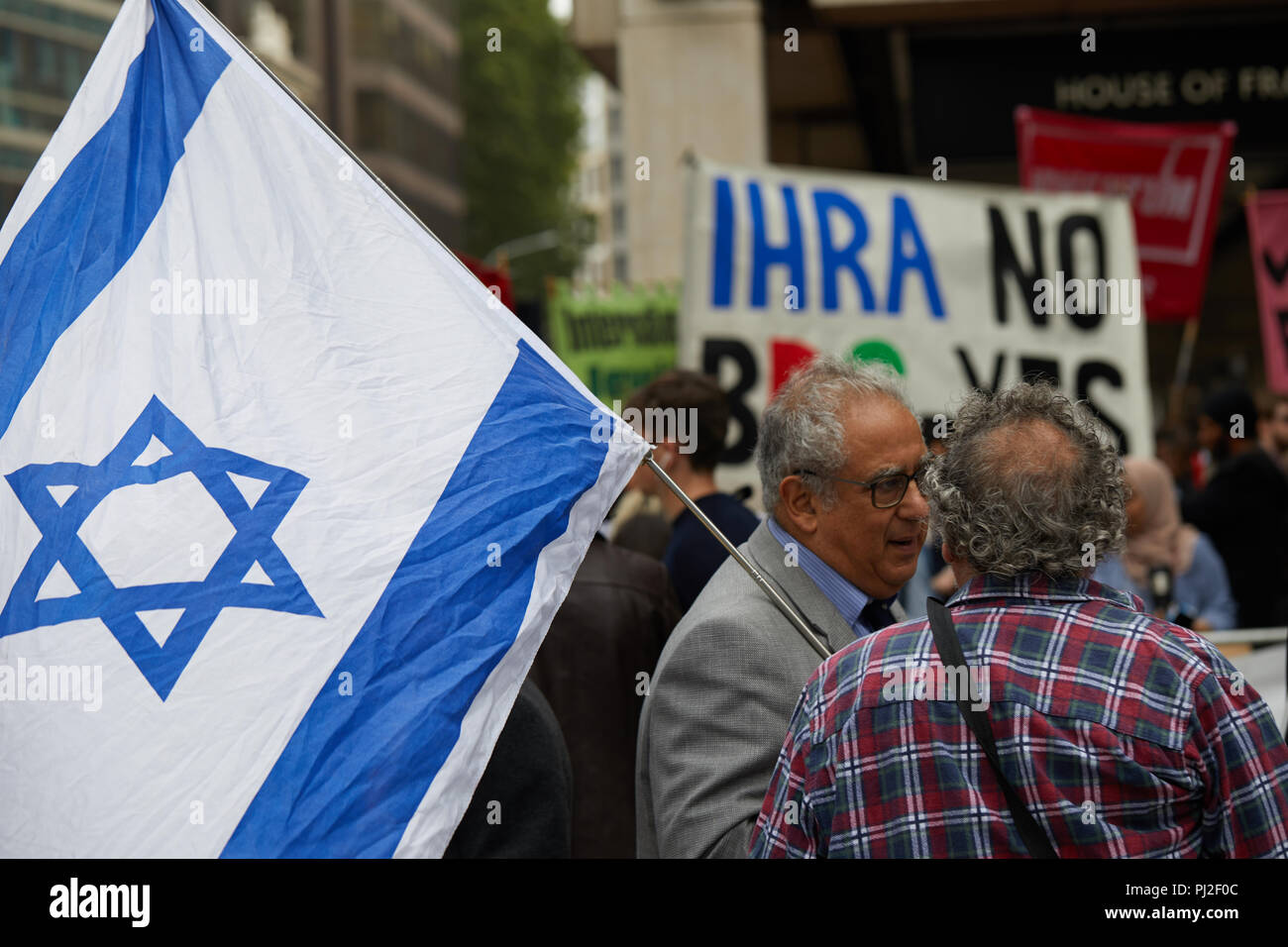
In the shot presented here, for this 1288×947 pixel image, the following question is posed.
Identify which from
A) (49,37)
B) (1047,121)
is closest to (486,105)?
(49,37)

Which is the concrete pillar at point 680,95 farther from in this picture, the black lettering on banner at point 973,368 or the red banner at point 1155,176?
the black lettering on banner at point 973,368

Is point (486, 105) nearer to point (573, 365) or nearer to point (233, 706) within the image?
point (573, 365)

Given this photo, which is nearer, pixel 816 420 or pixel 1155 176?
pixel 816 420

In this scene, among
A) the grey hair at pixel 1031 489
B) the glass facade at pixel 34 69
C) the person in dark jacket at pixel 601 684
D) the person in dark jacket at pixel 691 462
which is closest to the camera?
the grey hair at pixel 1031 489

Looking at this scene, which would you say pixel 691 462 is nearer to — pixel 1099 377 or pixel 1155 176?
pixel 1099 377

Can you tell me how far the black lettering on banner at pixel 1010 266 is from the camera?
6602 mm

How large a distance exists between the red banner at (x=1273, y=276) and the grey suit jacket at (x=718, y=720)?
6091 mm

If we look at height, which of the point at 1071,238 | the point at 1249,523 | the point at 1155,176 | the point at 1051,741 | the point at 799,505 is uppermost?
the point at 1155,176

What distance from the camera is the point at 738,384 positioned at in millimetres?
6422

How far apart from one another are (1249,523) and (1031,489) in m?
5.48

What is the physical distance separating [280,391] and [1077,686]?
133cm

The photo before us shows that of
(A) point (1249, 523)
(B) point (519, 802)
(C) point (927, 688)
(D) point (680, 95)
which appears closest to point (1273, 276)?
(A) point (1249, 523)

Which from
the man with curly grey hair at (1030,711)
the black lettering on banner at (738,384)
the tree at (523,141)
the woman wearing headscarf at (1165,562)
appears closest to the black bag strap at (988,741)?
the man with curly grey hair at (1030,711)

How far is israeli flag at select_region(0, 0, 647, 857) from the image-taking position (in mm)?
2266
